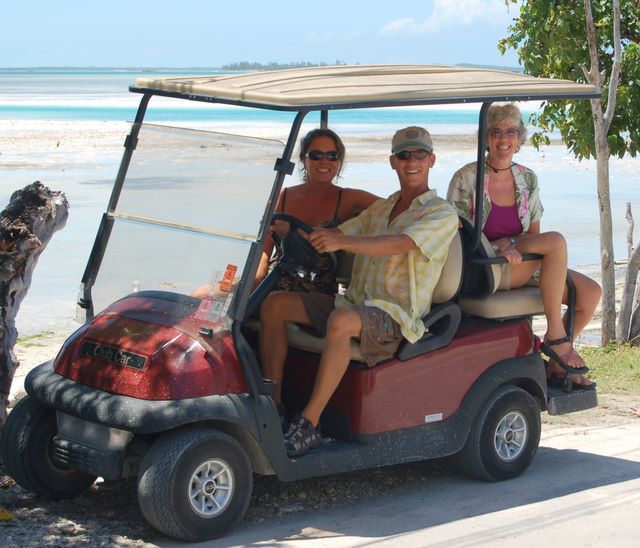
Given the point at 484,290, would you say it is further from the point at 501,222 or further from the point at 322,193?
the point at 322,193

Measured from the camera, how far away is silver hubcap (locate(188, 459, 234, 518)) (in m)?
4.69

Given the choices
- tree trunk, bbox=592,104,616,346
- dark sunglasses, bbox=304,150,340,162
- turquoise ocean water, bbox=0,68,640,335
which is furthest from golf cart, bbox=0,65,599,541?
turquoise ocean water, bbox=0,68,640,335

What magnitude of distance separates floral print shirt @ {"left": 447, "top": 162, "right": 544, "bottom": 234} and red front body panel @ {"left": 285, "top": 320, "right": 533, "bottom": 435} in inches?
23.3

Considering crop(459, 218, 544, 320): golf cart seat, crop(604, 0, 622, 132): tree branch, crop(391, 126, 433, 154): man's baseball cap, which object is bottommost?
crop(459, 218, 544, 320): golf cart seat

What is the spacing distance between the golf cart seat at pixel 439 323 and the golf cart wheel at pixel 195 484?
69 centimetres

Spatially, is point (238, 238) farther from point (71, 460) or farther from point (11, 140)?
point (11, 140)

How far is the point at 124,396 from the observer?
4727 millimetres

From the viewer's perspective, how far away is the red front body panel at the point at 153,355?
15.4ft

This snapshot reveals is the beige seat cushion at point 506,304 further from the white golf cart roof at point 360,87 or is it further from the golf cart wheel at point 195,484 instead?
the golf cart wheel at point 195,484

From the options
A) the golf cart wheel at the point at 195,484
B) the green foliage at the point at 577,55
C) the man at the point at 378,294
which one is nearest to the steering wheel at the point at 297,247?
the man at the point at 378,294

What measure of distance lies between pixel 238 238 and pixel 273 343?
54 cm

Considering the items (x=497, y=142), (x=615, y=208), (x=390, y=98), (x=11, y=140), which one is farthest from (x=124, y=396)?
(x=11, y=140)

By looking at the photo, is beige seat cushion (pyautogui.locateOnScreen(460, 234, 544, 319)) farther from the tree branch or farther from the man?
the tree branch

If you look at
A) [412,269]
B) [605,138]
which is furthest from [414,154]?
[605,138]
